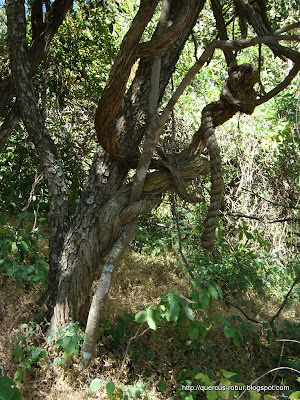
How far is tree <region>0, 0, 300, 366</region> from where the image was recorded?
208cm

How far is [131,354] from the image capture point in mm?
2535

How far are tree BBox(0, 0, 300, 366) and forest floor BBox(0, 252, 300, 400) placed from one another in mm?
188

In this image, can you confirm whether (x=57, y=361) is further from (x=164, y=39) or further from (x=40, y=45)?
(x=40, y=45)

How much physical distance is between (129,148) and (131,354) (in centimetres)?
136

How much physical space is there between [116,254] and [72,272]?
1.08 feet

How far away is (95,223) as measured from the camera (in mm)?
2361

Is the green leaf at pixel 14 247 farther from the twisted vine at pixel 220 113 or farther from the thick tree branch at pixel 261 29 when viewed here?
the thick tree branch at pixel 261 29

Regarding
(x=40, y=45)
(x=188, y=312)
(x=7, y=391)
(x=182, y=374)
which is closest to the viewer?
(x=7, y=391)

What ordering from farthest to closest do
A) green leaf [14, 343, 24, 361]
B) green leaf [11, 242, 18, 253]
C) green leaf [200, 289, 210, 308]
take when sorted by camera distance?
green leaf [11, 242, 18, 253] < green leaf [14, 343, 24, 361] < green leaf [200, 289, 210, 308]

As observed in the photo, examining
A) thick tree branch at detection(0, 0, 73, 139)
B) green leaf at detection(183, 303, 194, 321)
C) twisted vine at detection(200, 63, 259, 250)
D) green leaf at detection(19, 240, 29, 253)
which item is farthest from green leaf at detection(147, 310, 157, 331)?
thick tree branch at detection(0, 0, 73, 139)

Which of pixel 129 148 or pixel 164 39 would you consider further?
pixel 129 148

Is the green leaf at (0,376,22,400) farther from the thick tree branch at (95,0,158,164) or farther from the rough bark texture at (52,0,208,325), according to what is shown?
the thick tree branch at (95,0,158,164)

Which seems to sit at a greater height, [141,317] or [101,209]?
[101,209]

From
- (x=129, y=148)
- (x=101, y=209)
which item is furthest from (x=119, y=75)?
(x=101, y=209)
